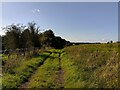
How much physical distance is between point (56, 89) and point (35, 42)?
47577mm

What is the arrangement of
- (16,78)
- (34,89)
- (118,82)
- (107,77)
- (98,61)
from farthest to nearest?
(98,61) < (16,78) < (34,89) < (107,77) < (118,82)

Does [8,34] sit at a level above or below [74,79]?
above

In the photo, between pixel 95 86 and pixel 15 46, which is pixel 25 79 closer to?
pixel 95 86

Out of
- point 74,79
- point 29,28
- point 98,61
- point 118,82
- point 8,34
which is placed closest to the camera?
point 118,82

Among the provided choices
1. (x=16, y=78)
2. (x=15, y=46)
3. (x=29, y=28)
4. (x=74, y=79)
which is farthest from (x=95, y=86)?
(x=29, y=28)

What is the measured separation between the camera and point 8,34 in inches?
2046

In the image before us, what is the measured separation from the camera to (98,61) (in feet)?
71.0

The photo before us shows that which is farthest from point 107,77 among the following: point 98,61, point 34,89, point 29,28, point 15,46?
point 29,28

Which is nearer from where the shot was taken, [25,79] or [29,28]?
[25,79]

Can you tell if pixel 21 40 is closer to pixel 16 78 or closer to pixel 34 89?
pixel 16 78

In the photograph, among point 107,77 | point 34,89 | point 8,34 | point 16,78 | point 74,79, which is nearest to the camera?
point 107,77

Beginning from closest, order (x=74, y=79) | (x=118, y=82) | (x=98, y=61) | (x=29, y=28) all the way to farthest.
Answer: (x=118, y=82) < (x=74, y=79) < (x=98, y=61) < (x=29, y=28)

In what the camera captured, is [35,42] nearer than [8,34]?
No

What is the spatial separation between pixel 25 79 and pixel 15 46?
1274 inches
